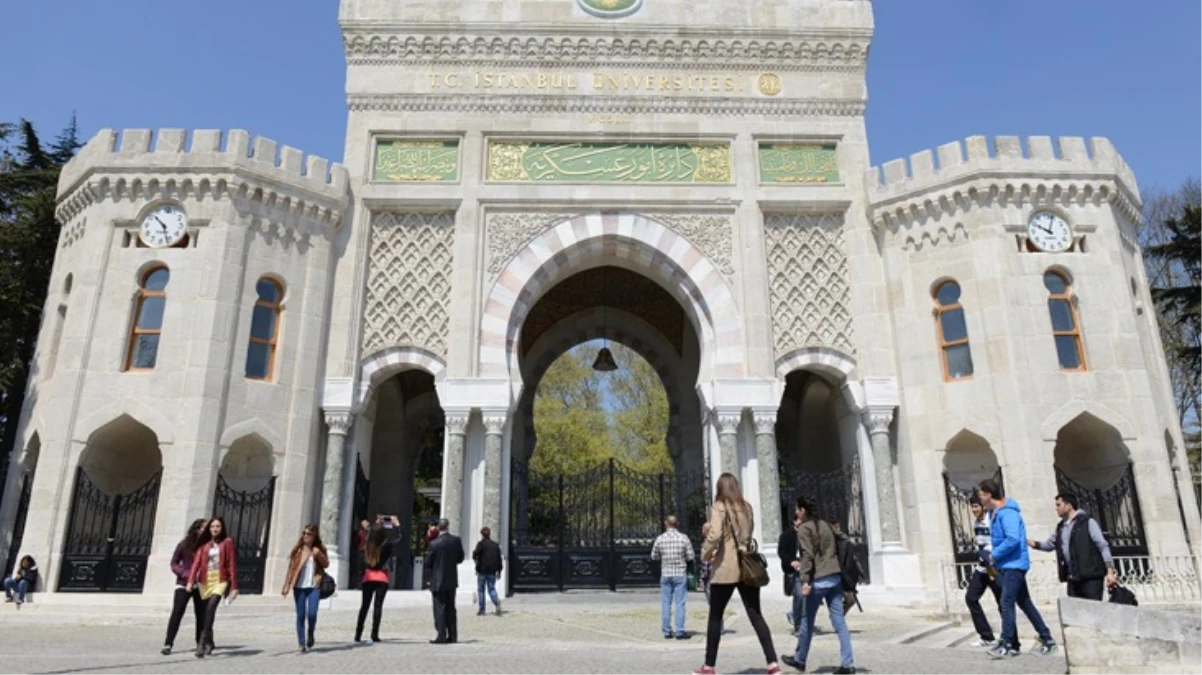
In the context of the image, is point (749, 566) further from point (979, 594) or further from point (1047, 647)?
point (1047, 647)

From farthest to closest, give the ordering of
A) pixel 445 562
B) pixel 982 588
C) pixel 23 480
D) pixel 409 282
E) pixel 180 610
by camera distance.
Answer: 1. pixel 409 282
2. pixel 23 480
3. pixel 445 562
4. pixel 180 610
5. pixel 982 588

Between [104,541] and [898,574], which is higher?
[104,541]

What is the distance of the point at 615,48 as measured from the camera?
49.3ft

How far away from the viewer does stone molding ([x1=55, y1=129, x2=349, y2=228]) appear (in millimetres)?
12719

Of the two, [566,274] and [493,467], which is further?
[566,274]

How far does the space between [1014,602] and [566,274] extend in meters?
9.89

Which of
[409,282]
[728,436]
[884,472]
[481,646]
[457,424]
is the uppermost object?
[409,282]

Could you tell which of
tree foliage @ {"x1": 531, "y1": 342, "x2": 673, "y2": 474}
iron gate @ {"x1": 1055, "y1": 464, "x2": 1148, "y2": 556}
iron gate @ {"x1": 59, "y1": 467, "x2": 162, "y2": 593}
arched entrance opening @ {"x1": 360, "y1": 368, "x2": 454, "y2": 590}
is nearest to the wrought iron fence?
iron gate @ {"x1": 1055, "y1": 464, "x2": 1148, "y2": 556}

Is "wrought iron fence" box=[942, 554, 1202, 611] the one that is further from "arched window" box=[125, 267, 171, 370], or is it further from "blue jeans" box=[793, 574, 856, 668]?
"arched window" box=[125, 267, 171, 370]

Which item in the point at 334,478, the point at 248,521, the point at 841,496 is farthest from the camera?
the point at 841,496

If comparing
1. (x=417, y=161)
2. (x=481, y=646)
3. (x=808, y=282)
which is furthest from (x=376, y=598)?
(x=808, y=282)

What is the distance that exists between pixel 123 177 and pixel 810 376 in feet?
43.8

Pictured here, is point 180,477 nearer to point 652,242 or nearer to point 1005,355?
point 652,242

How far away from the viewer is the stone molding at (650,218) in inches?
552
